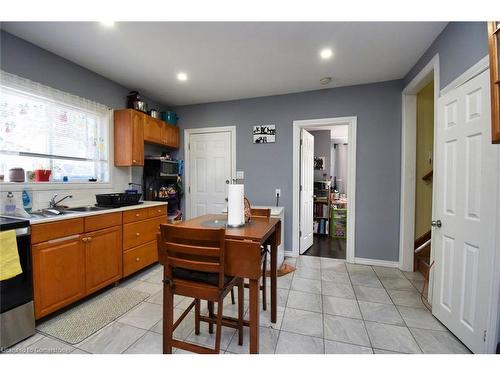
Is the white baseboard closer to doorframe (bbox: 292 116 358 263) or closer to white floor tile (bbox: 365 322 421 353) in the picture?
doorframe (bbox: 292 116 358 263)

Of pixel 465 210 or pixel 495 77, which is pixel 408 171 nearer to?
pixel 465 210

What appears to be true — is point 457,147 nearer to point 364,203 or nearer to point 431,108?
point 364,203

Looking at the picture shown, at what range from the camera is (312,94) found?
11.1 ft

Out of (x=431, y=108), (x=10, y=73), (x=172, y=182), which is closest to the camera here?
(x=10, y=73)

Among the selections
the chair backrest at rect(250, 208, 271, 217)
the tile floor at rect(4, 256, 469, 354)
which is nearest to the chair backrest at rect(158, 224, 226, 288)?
the tile floor at rect(4, 256, 469, 354)

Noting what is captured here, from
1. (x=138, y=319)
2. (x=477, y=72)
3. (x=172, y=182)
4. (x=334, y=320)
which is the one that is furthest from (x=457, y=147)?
(x=172, y=182)

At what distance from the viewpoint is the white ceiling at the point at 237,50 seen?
6.45ft

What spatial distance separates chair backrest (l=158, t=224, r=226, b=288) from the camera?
1206mm

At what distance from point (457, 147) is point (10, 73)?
Result: 157 inches

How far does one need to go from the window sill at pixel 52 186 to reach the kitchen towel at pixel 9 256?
784mm

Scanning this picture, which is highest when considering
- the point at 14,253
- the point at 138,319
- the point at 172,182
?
the point at 172,182

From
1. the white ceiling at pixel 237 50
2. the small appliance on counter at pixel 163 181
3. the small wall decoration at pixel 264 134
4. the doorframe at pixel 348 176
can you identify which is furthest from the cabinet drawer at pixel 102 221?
the doorframe at pixel 348 176

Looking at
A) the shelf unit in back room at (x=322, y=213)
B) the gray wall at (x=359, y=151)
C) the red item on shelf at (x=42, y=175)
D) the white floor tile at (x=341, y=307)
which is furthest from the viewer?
the shelf unit in back room at (x=322, y=213)

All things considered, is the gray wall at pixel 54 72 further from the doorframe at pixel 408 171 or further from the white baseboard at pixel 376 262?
the white baseboard at pixel 376 262
